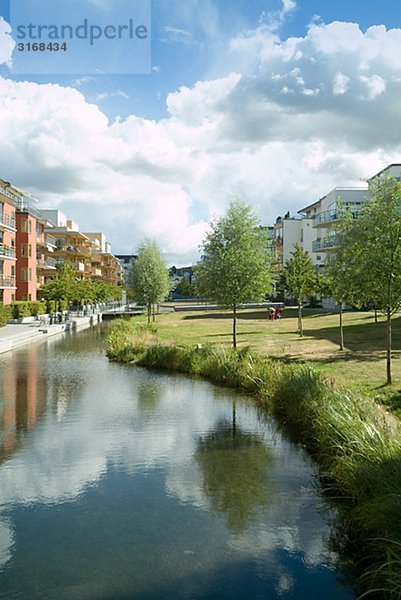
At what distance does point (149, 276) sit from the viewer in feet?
136

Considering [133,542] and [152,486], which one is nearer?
[133,542]

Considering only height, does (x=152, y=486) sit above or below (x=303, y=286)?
below

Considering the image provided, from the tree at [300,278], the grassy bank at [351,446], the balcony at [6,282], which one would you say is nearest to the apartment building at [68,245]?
the balcony at [6,282]

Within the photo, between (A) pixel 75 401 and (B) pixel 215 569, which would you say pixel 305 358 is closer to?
(A) pixel 75 401

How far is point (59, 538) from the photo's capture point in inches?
267

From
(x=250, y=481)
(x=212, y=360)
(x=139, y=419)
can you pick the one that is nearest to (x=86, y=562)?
(x=250, y=481)

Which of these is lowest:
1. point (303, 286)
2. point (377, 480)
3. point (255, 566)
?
point (255, 566)

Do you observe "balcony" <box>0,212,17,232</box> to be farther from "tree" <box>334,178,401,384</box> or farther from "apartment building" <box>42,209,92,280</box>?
"tree" <box>334,178,401,384</box>

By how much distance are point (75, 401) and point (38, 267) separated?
168 feet

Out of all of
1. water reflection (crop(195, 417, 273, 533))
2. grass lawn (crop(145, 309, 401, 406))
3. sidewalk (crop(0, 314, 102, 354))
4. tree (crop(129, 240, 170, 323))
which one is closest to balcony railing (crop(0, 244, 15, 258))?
sidewalk (crop(0, 314, 102, 354))

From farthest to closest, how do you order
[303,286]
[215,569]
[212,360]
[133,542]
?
[303,286] → [212,360] → [133,542] → [215,569]

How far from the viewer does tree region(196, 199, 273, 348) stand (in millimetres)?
23031

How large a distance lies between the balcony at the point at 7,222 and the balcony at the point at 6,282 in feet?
16.8

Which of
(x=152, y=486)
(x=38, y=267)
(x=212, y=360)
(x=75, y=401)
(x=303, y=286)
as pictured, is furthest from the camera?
(x=38, y=267)
